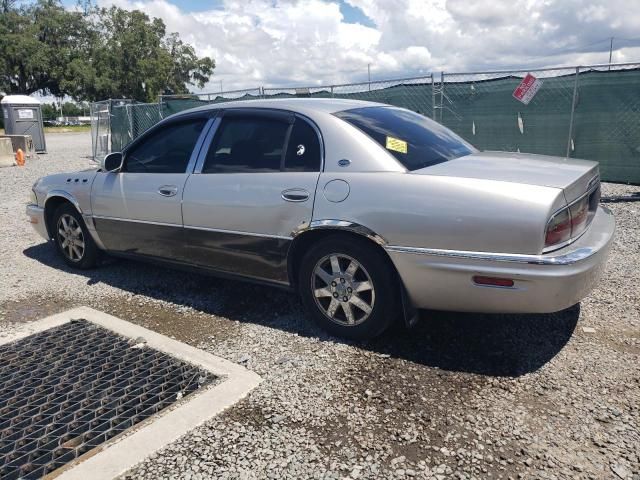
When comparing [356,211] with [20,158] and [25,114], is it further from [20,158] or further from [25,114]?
[25,114]

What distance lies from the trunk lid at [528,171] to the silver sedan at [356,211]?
16 millimetres

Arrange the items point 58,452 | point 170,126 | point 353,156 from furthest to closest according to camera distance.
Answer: point 170,126
point 353,156
point 58,452

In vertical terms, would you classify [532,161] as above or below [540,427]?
above

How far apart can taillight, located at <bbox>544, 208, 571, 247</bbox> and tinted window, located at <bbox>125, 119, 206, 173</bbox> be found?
111 inches

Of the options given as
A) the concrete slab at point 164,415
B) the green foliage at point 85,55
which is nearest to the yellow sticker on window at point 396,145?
the concrete slab at point 164,415

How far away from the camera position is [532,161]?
3.68m

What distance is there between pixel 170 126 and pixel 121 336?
185cm

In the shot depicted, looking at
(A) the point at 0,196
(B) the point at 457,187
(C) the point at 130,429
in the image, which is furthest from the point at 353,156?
(A) the point at 0,196

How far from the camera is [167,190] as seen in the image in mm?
4387

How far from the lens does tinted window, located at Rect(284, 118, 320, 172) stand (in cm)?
369

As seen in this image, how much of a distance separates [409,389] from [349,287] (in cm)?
81

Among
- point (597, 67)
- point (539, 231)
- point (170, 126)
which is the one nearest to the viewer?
point (539, 231)

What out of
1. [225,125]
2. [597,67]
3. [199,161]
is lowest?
[199,161]

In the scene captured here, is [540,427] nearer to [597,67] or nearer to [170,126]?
[170,126]
